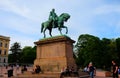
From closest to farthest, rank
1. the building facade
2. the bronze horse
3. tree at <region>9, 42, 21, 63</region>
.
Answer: the bronze horse < the building facade < tree at <region>9, 42, 21, 63</region>

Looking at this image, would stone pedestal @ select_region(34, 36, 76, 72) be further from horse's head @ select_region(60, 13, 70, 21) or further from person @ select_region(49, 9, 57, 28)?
horse's head @ select_region(60, 13, 70, 21)

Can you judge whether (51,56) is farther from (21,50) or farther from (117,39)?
(21,50)

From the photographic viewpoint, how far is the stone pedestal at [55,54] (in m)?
27.3

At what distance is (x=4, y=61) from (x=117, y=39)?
174 feet

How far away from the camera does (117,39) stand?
3287 inches

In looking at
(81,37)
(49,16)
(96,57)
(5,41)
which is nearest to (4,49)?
(5,41)

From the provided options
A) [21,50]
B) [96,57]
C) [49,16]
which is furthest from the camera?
[21,50]

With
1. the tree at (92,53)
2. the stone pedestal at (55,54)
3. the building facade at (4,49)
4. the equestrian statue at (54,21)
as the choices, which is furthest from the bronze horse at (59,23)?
the building facade at (4,49)

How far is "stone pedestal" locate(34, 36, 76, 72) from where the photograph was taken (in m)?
27.3

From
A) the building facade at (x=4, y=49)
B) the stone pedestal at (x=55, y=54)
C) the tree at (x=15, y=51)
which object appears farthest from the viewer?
the tree at (x=15, y=51)

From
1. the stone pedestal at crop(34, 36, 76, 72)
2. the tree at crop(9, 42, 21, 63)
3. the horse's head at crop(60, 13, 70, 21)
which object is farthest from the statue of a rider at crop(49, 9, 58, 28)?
the tree at crop(9, 42, 21, 63)

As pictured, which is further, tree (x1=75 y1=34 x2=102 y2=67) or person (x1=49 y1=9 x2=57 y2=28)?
tree (x1=75 y1=34 x2=102 y2=67)

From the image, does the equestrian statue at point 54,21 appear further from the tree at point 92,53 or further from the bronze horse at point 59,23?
the tree at point 92,53

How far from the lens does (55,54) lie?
28.2 m
